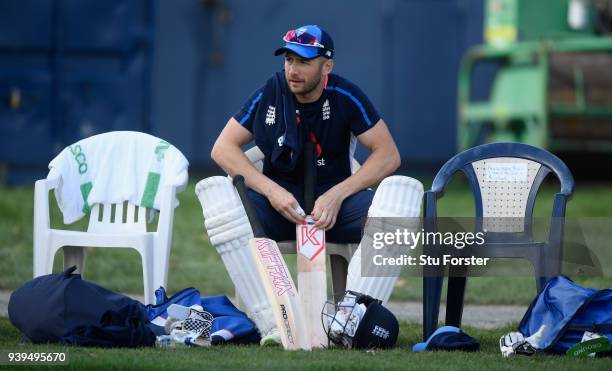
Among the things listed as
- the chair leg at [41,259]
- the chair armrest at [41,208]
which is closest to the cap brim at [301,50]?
the chair armrest at [41,208]

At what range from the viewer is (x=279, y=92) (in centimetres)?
636

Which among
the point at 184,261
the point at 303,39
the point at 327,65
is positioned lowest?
the point at 184,261

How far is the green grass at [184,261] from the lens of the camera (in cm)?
826

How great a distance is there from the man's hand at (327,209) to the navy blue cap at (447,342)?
0.75 meters

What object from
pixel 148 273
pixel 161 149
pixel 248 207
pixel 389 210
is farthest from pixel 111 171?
pixel 389 210

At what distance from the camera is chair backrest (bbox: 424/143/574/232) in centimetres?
615

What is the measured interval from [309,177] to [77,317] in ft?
4.55

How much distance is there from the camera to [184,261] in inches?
377

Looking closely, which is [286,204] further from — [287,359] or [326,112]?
[287,359]

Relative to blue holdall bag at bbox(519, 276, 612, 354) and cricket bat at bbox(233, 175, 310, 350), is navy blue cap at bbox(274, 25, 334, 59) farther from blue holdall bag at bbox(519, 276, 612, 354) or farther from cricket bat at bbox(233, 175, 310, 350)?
blue holdall bag at bbox(519, 276, 612, 354)

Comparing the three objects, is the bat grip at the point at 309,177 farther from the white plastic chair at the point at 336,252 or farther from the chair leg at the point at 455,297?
the chair leg at the point at 455,297

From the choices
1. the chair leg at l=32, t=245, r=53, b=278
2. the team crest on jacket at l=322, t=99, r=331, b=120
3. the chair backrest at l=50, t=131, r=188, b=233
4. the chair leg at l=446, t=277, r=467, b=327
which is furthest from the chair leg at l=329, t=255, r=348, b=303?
the chair leg at l=32, t=245, r=53, b=278

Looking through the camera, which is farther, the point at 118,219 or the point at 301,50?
the point at 118,219

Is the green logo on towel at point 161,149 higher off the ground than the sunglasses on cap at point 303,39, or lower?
lower
